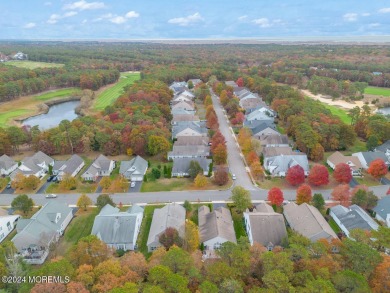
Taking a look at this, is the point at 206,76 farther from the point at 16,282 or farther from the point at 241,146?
the point at 16,282

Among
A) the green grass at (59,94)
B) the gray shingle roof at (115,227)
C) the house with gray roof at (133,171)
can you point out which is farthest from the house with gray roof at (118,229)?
the green grass at (59,94)

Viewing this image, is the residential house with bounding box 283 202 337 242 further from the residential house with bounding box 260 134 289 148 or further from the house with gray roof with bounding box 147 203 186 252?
the residential house with bounding box 260 134 289 148

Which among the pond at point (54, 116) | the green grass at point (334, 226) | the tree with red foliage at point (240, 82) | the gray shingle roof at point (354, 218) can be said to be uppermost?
the gray shingle roof at point (354, 218)

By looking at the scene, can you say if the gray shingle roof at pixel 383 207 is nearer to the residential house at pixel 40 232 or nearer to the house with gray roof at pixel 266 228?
the house with gray roof at pixel 266 228

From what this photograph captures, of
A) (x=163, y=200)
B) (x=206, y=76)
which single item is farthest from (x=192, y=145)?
(x=206, y=76)

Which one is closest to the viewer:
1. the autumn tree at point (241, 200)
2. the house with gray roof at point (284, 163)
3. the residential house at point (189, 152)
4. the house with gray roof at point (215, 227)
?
the house with gray roof at point (215, 227)

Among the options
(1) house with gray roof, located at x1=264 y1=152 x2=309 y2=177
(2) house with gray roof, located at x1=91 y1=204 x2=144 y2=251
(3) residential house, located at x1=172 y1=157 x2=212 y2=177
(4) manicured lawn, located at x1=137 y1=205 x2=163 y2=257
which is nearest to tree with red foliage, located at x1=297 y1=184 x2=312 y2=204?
(1) house with gray roof, located at x1=264 y1=152 x2=309 y2=177
